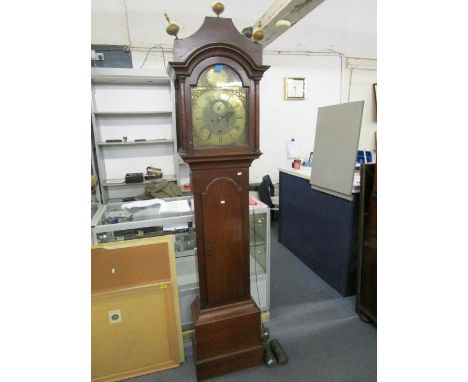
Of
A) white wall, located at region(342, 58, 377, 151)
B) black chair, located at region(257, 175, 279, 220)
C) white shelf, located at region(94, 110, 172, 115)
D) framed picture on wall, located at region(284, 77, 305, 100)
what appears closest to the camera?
white shelf, located at region(94, 110, 172, 115)

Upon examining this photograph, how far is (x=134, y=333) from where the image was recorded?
1593 mm

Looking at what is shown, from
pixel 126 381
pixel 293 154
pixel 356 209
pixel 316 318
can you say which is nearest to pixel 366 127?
pixel 293 154

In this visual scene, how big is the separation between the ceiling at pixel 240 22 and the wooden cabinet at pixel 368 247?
270 centimetres

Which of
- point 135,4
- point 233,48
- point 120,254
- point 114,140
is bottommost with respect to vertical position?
point 120,254

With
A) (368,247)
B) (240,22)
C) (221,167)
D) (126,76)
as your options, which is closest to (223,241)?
(221,167)

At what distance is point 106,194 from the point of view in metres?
3.42

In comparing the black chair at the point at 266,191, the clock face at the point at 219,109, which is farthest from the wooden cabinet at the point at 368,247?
the black chair at the point at 266,191

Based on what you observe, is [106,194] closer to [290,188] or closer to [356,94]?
[290,188]

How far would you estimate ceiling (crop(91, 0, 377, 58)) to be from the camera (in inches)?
127

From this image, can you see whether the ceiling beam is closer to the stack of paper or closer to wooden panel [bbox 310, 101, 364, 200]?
wooden panel [bbox 310, 101, 364, 200]

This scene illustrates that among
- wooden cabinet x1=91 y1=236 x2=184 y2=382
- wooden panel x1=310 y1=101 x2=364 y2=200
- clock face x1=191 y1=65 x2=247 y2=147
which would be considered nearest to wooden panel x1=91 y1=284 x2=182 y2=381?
wooden cabinet x1=91 y1=236 x2=184 y2=382

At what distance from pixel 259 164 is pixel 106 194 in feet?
6.86

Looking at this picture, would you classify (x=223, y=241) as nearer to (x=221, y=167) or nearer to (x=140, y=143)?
(x=221, y=167)

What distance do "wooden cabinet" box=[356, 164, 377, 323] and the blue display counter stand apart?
0.16m
